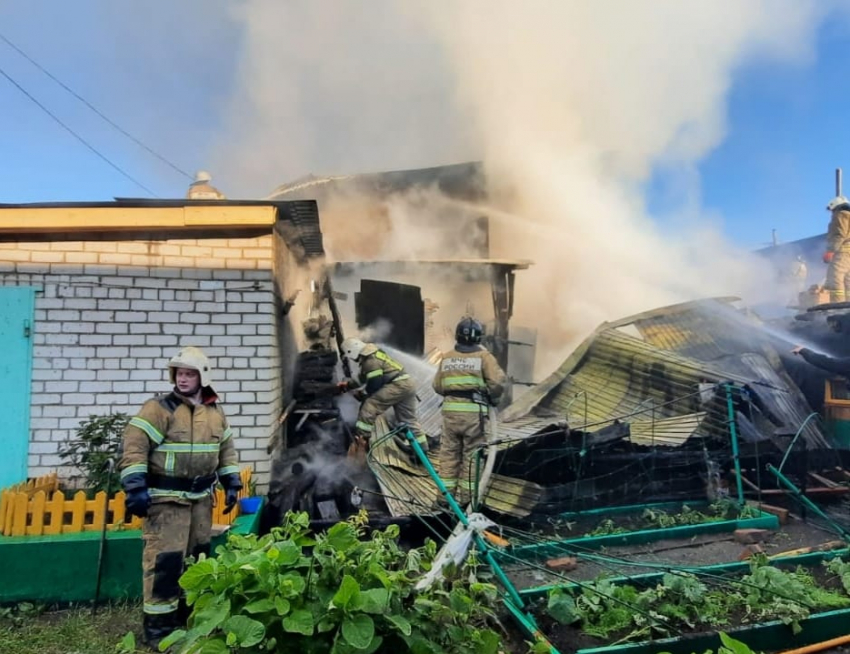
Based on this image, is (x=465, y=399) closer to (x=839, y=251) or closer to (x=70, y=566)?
(x=70, y=566)

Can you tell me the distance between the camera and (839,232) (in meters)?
10.3

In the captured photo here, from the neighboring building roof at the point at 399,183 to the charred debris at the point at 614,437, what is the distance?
712 cm

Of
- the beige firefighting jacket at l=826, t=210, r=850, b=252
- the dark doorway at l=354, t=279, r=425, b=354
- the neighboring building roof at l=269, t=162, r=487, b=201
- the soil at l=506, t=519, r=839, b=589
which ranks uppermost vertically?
the neighboring building roof at l=269, t=162, r=487, b=201

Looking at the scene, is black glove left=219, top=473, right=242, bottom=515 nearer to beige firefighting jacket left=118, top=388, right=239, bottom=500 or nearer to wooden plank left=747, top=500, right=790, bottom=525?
beige firefighting jacket left=118, top=388, right=239, bottom=500

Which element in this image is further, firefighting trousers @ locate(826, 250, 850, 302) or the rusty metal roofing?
firefighting trousers @ locate(826, 250, 850, 302)

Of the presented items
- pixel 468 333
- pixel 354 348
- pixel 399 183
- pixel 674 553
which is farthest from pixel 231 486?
pixel 399 183

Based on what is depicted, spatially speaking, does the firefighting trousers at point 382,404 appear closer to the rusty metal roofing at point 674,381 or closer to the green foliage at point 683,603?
the rusty metal roofing at point 674,381

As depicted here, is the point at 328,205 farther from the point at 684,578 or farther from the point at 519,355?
the point at 684,578

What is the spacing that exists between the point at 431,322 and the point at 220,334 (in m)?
7.47

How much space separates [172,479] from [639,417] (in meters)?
5.61

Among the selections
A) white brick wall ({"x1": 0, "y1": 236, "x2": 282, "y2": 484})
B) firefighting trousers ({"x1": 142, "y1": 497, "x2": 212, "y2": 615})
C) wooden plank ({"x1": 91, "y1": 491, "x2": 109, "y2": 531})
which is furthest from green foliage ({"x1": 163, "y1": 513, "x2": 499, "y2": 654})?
white brick wall ({"x1": 0, "y1": 236, "x2": 282, "y2": 484})

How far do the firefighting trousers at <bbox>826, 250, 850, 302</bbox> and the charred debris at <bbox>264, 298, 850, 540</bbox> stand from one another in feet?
6.49

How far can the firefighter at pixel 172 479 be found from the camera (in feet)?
11.7

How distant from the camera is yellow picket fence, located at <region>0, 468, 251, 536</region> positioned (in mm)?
4223
